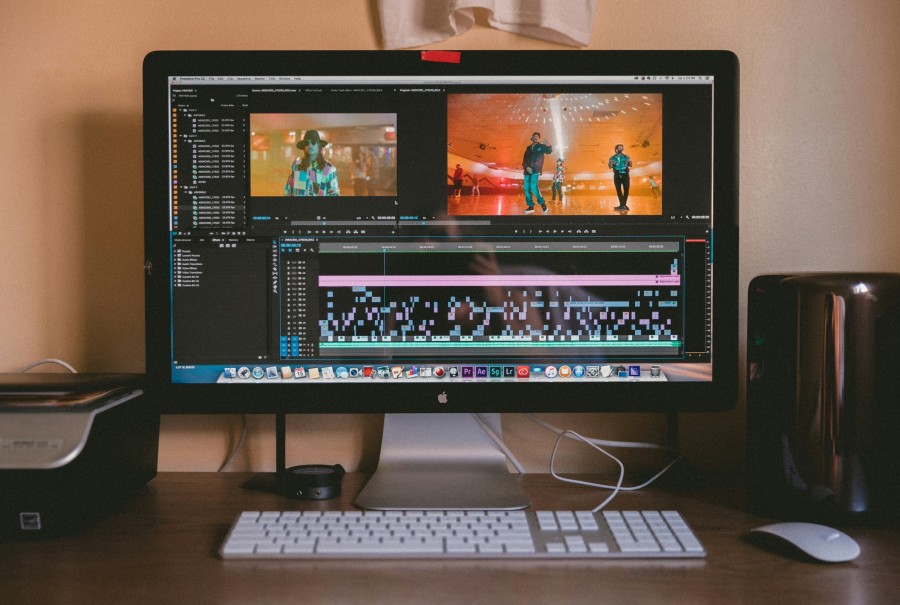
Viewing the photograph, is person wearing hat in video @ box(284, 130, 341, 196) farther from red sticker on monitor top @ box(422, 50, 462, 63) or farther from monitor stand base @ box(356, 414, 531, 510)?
monitor stand base @ box(356, 414, 531, 510)

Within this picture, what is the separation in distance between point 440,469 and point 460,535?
240 millimetres

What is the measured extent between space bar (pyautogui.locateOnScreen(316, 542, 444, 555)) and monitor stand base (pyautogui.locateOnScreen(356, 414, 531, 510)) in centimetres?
13

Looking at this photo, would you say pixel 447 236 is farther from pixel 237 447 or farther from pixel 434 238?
pixel 237 447

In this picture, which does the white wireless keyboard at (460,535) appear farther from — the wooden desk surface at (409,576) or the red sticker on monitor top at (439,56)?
the red sticker on monitor top at (439,56)

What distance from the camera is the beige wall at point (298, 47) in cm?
108

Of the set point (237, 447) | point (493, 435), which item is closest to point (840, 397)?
point (493, 435)

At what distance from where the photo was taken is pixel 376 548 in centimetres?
69

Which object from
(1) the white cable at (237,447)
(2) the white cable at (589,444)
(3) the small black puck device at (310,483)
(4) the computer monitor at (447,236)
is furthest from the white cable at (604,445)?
(1) the white cable at (237,447)

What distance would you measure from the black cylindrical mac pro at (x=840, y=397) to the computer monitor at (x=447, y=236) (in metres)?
0.09

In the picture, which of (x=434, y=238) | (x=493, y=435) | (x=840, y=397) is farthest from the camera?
(x=493, y=435)

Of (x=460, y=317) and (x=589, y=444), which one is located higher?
(x=460, y=317)

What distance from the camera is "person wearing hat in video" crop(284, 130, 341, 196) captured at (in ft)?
2.93

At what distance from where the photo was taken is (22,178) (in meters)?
1.10

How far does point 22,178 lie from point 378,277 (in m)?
0.66
